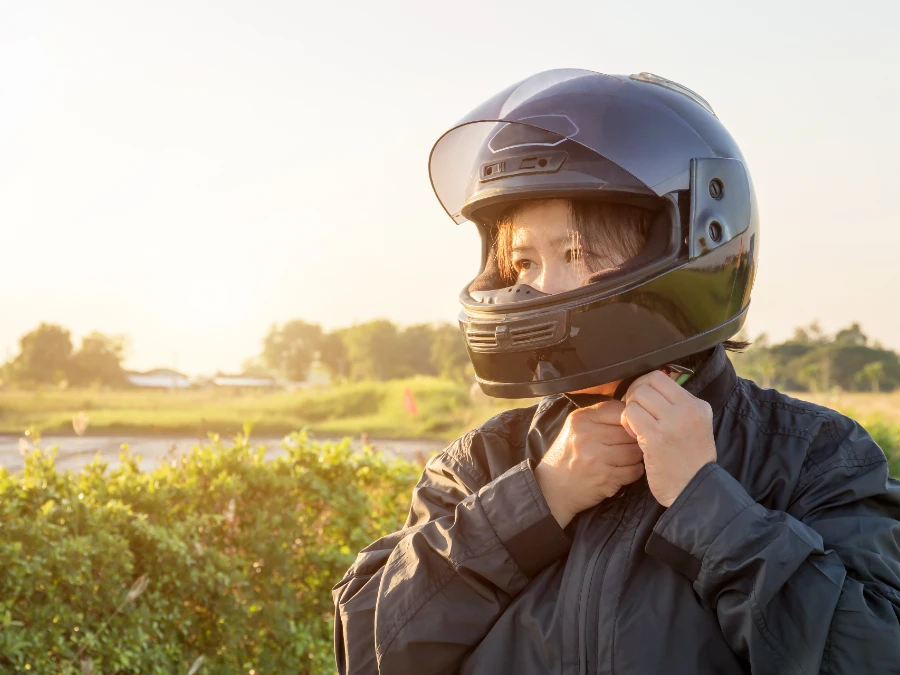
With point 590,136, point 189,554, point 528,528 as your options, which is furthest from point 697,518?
point 189,554

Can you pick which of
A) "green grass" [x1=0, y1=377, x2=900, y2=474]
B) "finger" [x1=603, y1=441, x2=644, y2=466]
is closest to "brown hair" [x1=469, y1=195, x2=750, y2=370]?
"finger" [x1=603, y1=441, x2=644, y2=466]

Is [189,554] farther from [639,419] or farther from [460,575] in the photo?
[639,419]

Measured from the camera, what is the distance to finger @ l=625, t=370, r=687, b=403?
5.16 ft

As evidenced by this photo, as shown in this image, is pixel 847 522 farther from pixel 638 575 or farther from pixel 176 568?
pixel 176 568

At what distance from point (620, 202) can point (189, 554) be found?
9.24 feet

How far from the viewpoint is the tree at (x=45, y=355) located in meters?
28.1

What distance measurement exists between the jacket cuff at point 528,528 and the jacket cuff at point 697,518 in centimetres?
19

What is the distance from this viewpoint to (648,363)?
5.46 feet

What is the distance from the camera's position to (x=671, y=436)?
1532mm

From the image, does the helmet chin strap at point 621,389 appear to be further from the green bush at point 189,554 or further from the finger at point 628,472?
the green bush at point 189,554

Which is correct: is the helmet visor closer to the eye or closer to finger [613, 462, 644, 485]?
the eye

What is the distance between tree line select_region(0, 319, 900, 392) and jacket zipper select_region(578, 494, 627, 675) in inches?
941

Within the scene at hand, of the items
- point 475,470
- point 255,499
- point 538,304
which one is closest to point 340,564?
point 255,499

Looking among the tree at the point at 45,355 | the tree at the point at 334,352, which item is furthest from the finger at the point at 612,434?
the tree at the point at 334,352
